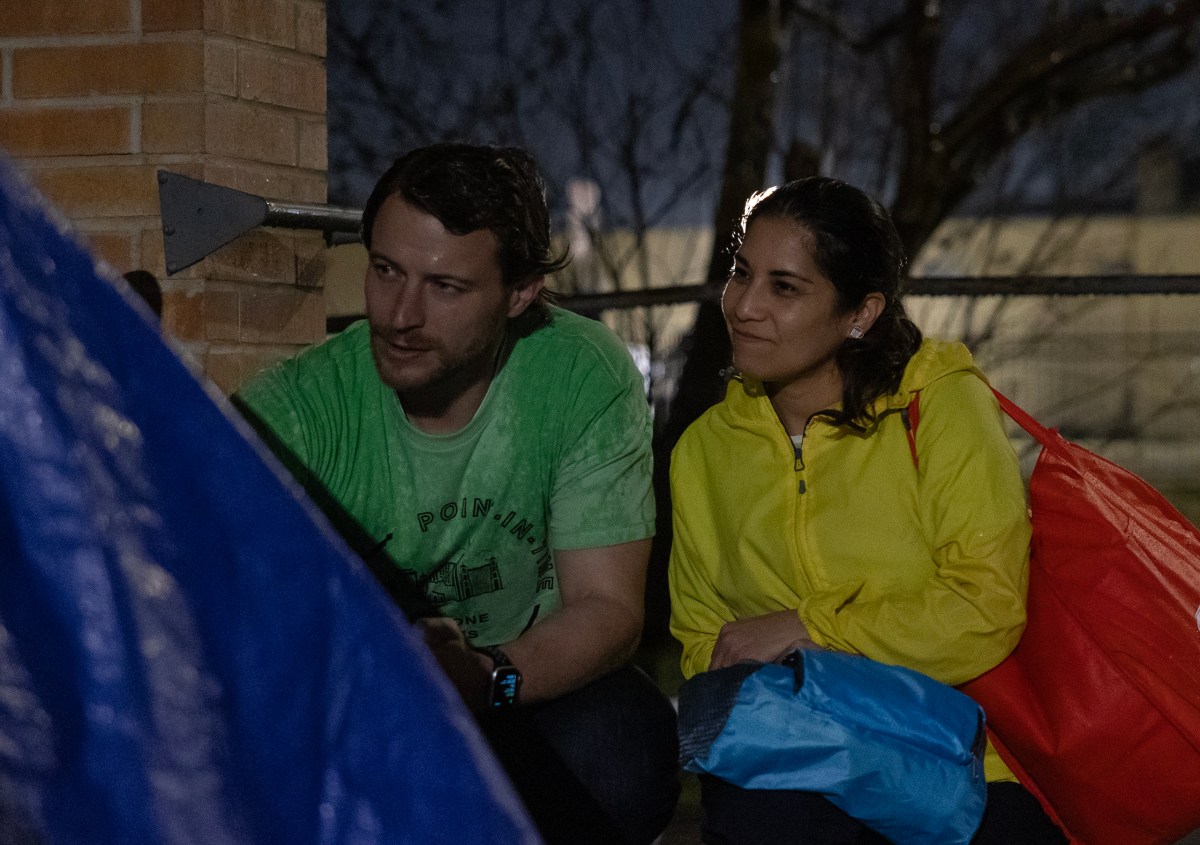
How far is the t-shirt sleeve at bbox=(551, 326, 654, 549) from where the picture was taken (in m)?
2.46

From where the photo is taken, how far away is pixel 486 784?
1.04m

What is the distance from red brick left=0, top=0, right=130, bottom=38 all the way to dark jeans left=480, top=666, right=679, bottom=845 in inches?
65.6

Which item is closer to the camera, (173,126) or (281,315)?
(173,126)

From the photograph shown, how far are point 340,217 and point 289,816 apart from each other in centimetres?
223

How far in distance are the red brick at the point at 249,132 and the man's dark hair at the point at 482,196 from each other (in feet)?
1.72

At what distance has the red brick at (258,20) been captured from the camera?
291 centimetres

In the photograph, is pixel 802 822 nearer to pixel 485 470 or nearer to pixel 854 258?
pixel 485 470

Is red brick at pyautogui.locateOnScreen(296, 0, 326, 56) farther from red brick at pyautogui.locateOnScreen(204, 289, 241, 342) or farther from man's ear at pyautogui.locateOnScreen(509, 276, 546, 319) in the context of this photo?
man's ear at pyautogui.locateOnScreen(509, 276, 546, 319)

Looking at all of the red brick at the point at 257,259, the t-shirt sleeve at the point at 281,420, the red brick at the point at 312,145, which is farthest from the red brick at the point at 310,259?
the t-shirt sleeve at the point at 281,420

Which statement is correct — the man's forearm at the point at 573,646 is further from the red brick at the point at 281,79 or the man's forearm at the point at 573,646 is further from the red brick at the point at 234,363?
the red brick at the point at 281,79

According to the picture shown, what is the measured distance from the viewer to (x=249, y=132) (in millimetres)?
2982

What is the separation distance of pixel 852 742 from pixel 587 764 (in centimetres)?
53

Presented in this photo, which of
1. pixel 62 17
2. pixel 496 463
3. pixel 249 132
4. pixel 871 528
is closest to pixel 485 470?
pixel 496 463

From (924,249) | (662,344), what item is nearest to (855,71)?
(924,249)
